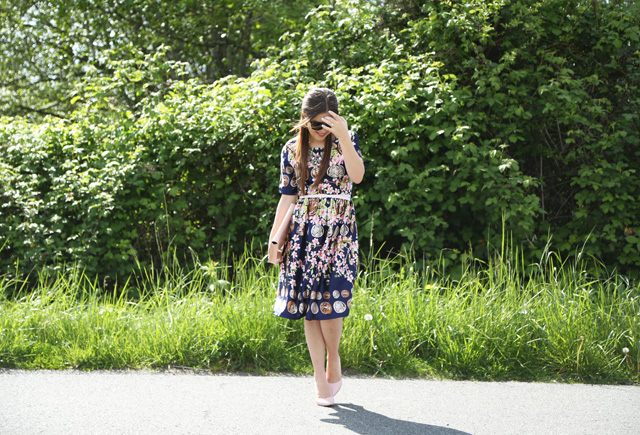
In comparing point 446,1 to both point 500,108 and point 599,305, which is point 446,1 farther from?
point 599,305

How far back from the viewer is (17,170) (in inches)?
245

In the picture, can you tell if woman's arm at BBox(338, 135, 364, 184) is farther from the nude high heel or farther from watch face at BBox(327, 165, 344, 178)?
the nude high heel

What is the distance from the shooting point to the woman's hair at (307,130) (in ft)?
11.1

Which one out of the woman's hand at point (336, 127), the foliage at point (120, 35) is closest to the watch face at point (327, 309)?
the woman's hand at point (336, 127)

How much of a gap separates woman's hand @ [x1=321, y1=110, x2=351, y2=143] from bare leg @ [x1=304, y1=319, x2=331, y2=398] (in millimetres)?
1051

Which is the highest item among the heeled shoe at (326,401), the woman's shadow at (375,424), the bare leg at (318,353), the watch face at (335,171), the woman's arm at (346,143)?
the woman's arm at (346,143)

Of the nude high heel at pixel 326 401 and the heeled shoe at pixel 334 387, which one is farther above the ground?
the heeled shoe at pixel 334 387

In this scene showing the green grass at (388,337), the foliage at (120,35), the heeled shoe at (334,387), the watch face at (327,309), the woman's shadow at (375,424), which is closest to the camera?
the woman's shadow at (375,424)

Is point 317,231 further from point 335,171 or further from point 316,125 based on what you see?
point 316,125

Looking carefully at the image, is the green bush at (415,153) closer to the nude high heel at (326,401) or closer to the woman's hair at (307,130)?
the woman's hair at (307,130)

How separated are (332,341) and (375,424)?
0.53m

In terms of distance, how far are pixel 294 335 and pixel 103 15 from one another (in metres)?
10.4

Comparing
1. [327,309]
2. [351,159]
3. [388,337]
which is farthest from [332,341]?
[351,159]

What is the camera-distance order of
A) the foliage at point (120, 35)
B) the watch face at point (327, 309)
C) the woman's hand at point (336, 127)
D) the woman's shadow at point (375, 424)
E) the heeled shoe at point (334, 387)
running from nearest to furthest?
the woman's shadow at point (375, 424)
the woman's hand at point (336, 127)
the watch face at point (327, 309)
the heeled shoe at point (334, 387)
the foliage at point (120, 35)
